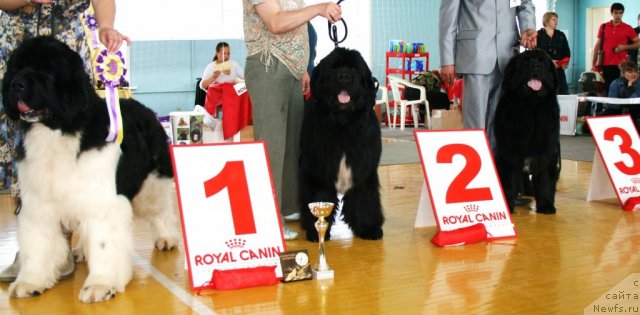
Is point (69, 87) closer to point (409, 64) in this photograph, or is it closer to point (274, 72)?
point (274, 72)

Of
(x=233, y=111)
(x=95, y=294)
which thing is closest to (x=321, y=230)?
(x=95, y=294)

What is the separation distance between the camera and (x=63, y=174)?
2.72 meters

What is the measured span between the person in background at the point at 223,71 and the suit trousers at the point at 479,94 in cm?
489

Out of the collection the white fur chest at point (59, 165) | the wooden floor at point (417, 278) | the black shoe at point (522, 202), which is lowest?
the wooden floor at point (417, 278)

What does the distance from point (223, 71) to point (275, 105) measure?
215 inches

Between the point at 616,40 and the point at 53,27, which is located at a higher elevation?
the point at 616,40

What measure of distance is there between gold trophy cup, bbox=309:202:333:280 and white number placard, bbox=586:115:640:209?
8.42ft

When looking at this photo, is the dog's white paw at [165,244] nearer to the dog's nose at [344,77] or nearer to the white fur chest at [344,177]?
the white fur chest at [344,177]

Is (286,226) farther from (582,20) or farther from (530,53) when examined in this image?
(582,20)

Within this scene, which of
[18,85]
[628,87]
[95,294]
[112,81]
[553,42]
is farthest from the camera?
[553,42]

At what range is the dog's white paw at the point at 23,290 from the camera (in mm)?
2842

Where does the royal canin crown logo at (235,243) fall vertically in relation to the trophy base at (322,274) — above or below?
above

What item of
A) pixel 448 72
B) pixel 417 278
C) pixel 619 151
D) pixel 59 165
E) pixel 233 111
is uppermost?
pixel 448 72

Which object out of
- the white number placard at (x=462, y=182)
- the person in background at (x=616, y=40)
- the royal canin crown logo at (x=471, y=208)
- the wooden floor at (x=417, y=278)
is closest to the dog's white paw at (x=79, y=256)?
the wooden floor at (x=417, y=278)
